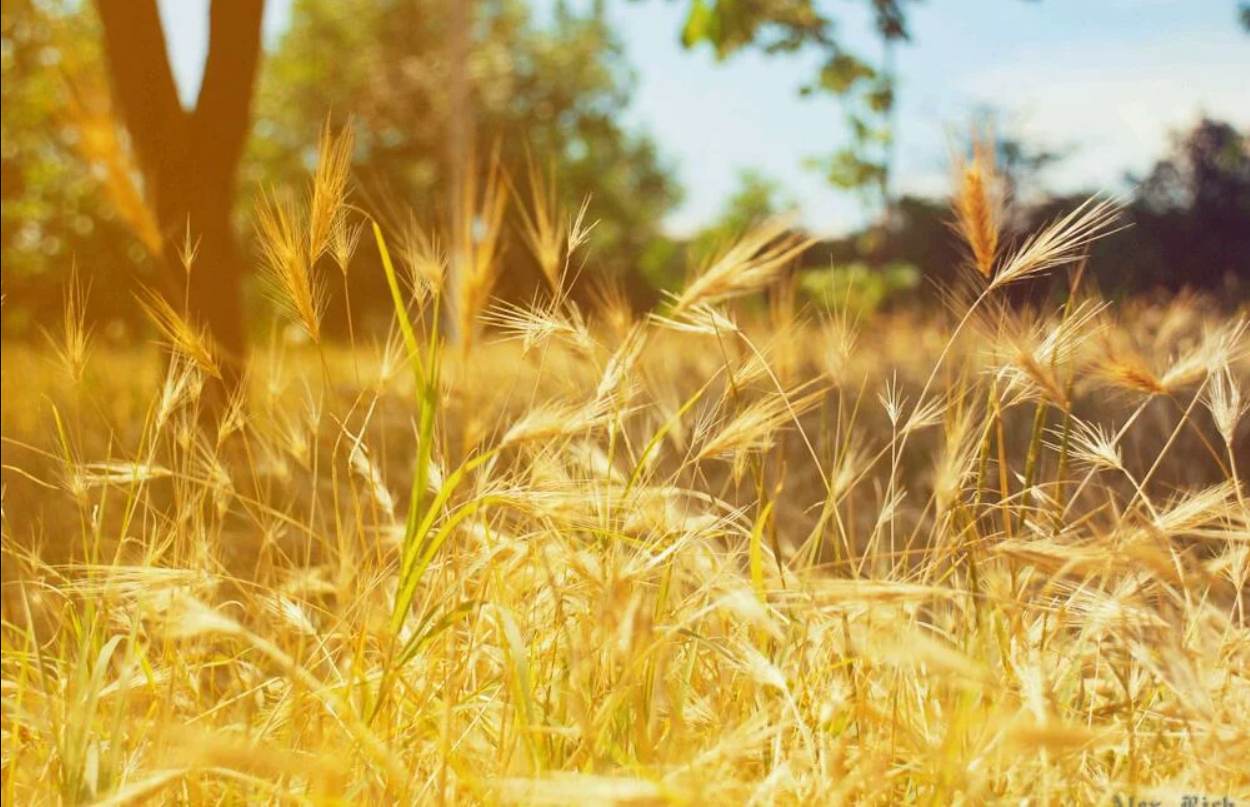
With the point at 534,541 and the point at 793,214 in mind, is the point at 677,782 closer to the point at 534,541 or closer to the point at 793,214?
the point at 534,541

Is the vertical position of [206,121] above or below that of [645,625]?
above

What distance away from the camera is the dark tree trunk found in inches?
114

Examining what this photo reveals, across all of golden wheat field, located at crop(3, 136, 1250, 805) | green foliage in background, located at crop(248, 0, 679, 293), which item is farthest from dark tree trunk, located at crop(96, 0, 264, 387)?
green foliage in background, located at crop(248, 0, 679, 293)

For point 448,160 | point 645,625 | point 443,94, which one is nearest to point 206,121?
point 645,625

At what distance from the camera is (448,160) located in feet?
60.8

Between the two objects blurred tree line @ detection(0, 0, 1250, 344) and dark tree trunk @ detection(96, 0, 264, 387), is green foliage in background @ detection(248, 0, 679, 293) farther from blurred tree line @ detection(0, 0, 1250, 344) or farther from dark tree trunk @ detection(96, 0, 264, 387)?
dark tree trunk @ detection(96, 0, 264, 387)

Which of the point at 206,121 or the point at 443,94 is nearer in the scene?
the point at 206,121

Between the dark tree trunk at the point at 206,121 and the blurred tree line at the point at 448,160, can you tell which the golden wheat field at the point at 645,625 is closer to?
the blurred tree line at the point at 448,160

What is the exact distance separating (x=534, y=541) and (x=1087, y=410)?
3399mm

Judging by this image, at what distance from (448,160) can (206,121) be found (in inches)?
617

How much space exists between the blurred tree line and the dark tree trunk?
0.19 m

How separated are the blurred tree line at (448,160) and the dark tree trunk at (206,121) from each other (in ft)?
0.62

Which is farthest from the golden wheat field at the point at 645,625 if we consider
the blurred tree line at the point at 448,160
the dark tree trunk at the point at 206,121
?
the dark tree trunk at the point at 206,121

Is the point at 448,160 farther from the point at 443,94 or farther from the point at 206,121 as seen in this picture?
the point at 206,121
